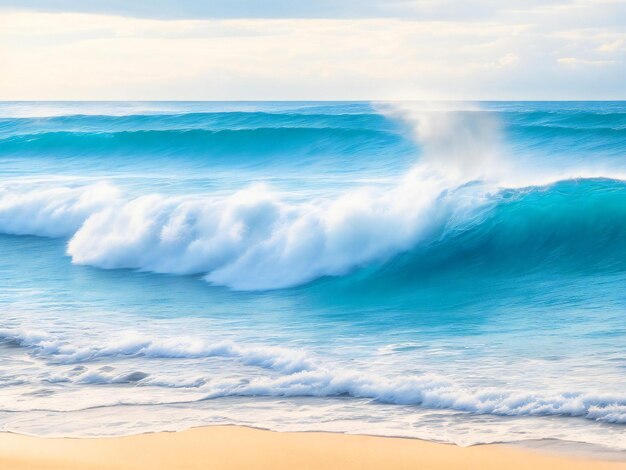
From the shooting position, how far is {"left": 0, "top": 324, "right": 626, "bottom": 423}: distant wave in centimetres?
563

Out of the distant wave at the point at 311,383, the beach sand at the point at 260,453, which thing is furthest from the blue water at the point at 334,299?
the beach sand at the point at 260,453

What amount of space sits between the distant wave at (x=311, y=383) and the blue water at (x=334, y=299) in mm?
17

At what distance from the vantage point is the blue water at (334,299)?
5840 millimetres

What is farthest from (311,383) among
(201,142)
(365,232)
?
(201,142)

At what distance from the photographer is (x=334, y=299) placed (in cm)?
955

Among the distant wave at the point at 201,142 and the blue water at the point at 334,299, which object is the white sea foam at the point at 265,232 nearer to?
the blue water at the point at 334,299

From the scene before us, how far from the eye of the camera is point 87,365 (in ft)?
23.1

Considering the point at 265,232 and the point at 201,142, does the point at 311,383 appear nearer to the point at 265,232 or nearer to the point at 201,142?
the point at 265,232

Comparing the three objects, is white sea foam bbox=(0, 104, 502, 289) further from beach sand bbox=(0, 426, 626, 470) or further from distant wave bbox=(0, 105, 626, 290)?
beach sand bbox=(0, 426, 626, 470)

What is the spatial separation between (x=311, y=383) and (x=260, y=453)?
132 centimetres

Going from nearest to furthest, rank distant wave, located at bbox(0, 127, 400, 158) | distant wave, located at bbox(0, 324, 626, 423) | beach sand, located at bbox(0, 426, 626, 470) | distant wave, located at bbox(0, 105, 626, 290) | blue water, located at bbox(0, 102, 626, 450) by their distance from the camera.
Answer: beach sand, located at bbox(0, 426, 626, 470), distant wave, located at bbox(0, 324, 626, 423), blue water, located at bbox(0, 102, 626, 450), distant wave, located at bbox(0, 105, 626, 290), distant wave, located at bbox(0, 127, 400, 158)

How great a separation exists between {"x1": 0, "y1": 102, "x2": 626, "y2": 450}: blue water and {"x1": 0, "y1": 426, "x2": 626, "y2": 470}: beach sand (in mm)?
188

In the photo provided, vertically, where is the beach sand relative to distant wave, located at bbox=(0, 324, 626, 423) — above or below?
below

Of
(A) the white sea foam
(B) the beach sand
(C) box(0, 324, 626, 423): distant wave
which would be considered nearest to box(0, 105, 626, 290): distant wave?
(A) the white sea foam
